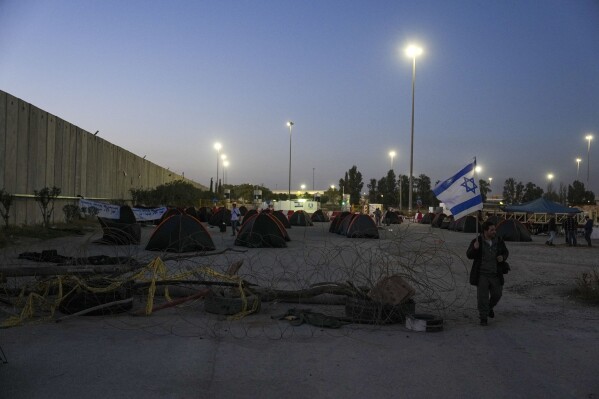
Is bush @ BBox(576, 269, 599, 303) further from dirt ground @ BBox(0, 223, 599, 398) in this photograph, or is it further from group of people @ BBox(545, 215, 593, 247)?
group of people @ BBox(545, 215, 593, 247)

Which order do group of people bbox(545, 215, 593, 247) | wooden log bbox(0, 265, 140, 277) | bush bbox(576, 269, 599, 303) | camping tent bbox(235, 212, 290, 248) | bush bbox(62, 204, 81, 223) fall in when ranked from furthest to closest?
bush bbox(62, 204, 81, 223) → group of people bbox(545, 215, 593, 247) → camping tent bbox(235, 212, 290, 248) → bush bbox(576, 269, 599, 303) → wooden log bbox(0, 265, 140, 277)

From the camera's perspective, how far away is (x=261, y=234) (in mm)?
20297

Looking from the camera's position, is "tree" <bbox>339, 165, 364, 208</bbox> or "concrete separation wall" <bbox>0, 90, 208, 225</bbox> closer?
"concrete separation wall" <bbox>0, 90, 208, 225</bbox>

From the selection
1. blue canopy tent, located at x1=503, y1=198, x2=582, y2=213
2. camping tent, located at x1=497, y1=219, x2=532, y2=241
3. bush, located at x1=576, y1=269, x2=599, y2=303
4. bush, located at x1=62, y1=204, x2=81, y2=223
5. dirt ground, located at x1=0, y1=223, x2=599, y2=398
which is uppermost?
blue canopy tent, located at x1=503, y1=198, x2=582, y2=213

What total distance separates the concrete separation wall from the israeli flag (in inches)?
817

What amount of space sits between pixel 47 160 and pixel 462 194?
25256 millimetres

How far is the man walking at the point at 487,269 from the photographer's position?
7648mm

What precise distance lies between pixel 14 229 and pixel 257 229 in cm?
1050

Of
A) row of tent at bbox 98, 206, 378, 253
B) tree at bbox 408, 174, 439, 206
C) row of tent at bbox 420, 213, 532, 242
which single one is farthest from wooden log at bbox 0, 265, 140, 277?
tree at bbox 408, 174, 439, 206

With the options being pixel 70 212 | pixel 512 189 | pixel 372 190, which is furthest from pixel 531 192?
pixel 70 212

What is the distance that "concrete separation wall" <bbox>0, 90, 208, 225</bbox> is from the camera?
23.8 metres

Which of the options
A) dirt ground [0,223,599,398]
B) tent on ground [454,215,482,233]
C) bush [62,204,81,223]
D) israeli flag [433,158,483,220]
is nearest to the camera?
dirt ground [0,223,599,398]

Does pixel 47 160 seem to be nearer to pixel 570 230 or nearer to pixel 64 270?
pixel 64 270

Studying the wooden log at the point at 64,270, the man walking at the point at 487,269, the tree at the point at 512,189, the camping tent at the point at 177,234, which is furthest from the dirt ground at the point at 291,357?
the tree at the point at 512,189
